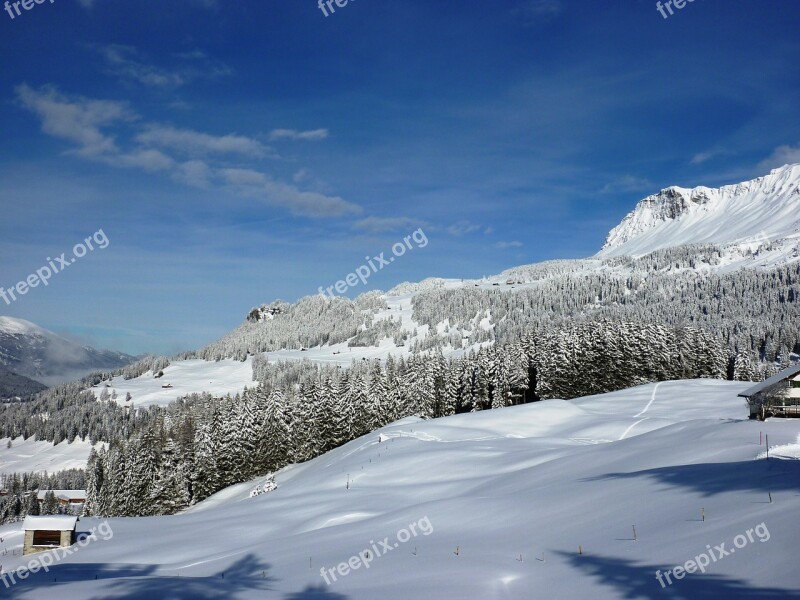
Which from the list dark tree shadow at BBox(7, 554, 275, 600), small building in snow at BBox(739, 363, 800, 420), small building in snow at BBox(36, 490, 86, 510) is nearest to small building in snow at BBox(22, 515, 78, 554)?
dark tree shadow at BBox(7, 554, 275, 600)

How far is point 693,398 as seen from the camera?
2736 inches

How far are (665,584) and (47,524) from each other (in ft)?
108

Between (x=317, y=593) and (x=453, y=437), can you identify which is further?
(x=453, y=437)

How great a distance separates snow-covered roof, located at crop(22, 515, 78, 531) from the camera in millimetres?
32156

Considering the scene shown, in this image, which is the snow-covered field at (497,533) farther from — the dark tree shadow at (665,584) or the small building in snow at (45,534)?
the small building in snow at (45,534)

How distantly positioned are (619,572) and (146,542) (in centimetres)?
2672

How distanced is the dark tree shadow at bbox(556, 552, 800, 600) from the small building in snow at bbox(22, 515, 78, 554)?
29.6 metres

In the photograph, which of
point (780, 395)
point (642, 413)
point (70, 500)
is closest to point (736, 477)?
point (780, 395)

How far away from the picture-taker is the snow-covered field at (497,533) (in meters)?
14.4

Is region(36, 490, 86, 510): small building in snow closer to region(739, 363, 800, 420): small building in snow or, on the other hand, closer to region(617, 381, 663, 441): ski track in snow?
region(617, 381, 663, 441): ski track in snow

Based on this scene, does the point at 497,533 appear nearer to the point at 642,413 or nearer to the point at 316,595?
the point at 316,595

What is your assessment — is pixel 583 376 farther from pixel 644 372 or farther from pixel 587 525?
pixel 587 525

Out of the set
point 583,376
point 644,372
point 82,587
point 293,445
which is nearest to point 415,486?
point 82,587

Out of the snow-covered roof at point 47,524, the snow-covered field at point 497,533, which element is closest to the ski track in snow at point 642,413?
the snow-covered field at point 497,533
